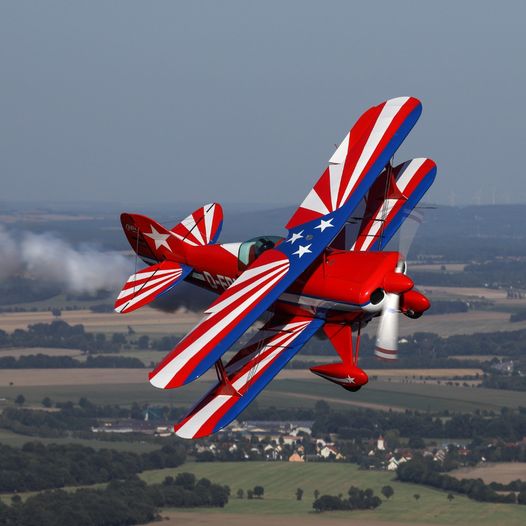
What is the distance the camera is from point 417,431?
142375 mm

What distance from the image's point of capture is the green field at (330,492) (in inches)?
4220

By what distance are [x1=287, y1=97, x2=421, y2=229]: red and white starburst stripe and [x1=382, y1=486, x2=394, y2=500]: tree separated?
79195 millimetres

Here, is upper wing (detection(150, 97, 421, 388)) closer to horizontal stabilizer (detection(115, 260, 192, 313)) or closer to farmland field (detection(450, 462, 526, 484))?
horizontal stabilizer (detection(115, 260, 192, 313))

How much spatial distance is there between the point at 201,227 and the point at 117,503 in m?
85.2

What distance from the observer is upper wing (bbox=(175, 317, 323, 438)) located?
28031 mm

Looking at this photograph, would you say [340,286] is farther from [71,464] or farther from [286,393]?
[286,393]

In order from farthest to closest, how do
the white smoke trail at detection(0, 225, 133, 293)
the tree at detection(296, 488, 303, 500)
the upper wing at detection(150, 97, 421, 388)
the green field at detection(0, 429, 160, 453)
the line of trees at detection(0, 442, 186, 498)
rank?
the green field at detection(0, 429, 160, 453)
the line of trees at detection(0, 442, 186, 498)
the tree at detection(296, 488, 303, 500)
the white smoke trail at detection(0, 225, 133, 293)
the upper wing at detection(150, 97, 421, 388)

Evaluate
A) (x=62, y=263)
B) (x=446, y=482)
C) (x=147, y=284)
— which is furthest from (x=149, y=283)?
(x=446, y=482)

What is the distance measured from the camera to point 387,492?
371ft

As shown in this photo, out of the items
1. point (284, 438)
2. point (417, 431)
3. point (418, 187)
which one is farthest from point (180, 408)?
point (418, 187)

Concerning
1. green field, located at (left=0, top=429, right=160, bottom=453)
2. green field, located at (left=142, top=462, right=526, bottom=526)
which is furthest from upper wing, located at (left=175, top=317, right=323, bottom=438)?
green field, located at (left=0, top=429, right=160, bottom=453)

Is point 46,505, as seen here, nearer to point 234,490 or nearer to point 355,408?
point 234,490

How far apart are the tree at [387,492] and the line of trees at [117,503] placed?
12.9m

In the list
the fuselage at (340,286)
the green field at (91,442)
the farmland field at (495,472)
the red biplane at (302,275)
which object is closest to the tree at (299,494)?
the farmland field at (495,472)
